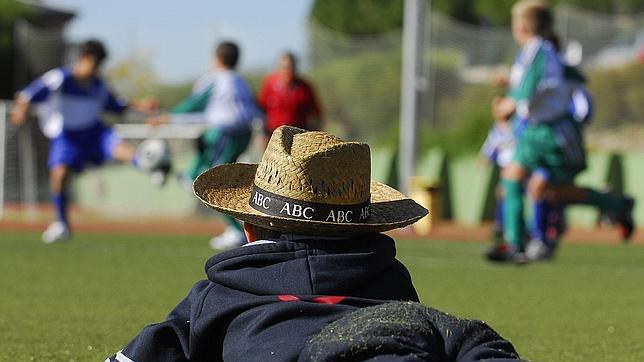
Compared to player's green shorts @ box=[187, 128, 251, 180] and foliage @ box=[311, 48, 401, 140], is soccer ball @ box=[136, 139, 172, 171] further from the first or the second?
foliage @ box=[311, 48, 401, 140]

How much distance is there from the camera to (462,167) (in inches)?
843

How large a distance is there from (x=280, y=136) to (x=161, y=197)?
21.2 metres

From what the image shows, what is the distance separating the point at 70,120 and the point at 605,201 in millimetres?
4907

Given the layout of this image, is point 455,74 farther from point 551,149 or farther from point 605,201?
point 551,149

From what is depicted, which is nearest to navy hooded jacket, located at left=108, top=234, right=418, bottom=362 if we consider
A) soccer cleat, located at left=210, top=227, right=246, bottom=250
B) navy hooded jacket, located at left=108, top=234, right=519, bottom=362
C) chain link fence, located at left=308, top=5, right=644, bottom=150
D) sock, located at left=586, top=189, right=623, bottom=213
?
navy hooded jacket, located at left=108, top=234, right=519, bottom=362

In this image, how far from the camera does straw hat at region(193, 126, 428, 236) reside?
10.4 feet

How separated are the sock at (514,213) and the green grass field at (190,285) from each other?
222mm

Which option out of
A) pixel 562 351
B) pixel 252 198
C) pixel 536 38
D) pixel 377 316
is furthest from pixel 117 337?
pixel 536 38

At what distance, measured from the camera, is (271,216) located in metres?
3.20

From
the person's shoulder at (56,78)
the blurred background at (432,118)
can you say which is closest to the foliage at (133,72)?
the blurred background at (432,118)

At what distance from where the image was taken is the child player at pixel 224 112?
A: 12477mm

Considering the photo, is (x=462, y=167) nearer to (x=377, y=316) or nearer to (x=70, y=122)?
(x=70, y=122)

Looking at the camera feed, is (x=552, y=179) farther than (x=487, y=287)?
Yes

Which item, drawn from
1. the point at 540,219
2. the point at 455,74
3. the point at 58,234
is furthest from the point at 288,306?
the point at 455,74
